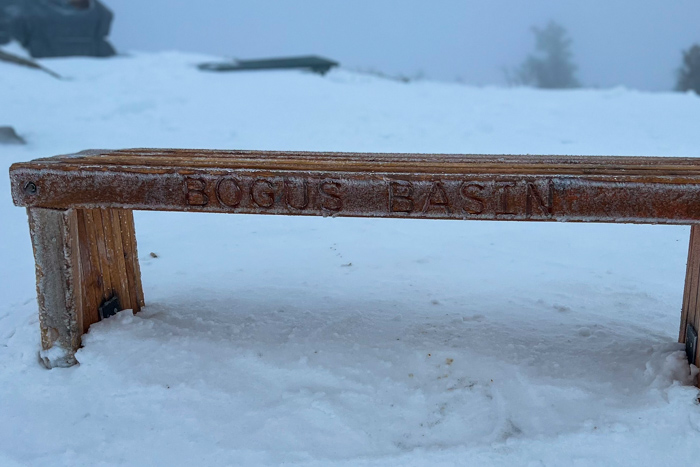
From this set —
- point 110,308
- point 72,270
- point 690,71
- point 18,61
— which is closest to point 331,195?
point 72,270

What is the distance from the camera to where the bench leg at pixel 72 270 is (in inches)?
66.0

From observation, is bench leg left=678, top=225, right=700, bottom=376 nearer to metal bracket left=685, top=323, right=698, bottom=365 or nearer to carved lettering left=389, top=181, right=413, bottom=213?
metal bracket left=685, top=323, right=698, bottom=365

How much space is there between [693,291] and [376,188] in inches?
35.7

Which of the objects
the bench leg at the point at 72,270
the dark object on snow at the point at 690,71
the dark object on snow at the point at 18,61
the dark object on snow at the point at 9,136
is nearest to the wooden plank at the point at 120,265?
the bench leg at the point at 72,270

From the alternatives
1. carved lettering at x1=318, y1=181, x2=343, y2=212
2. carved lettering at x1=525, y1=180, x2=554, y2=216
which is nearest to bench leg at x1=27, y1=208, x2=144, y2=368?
carved lettering at x1=318, y1=181, x2=343, y2=212

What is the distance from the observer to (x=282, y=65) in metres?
8.59

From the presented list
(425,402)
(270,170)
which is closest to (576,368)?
(425,402)

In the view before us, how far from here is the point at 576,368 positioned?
5.51 ft

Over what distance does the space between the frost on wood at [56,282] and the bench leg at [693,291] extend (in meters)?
1.65

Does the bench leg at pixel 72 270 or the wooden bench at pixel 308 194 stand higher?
the wooden bench at pixel 308 194

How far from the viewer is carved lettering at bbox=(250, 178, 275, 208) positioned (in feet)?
5.01

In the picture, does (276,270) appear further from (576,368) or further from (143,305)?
(576,368)

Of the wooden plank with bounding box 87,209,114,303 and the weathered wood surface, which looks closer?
the weathered wood surface

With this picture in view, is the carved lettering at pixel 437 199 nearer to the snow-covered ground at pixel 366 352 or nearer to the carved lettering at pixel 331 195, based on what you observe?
the carved lettering at pixel 331 195
